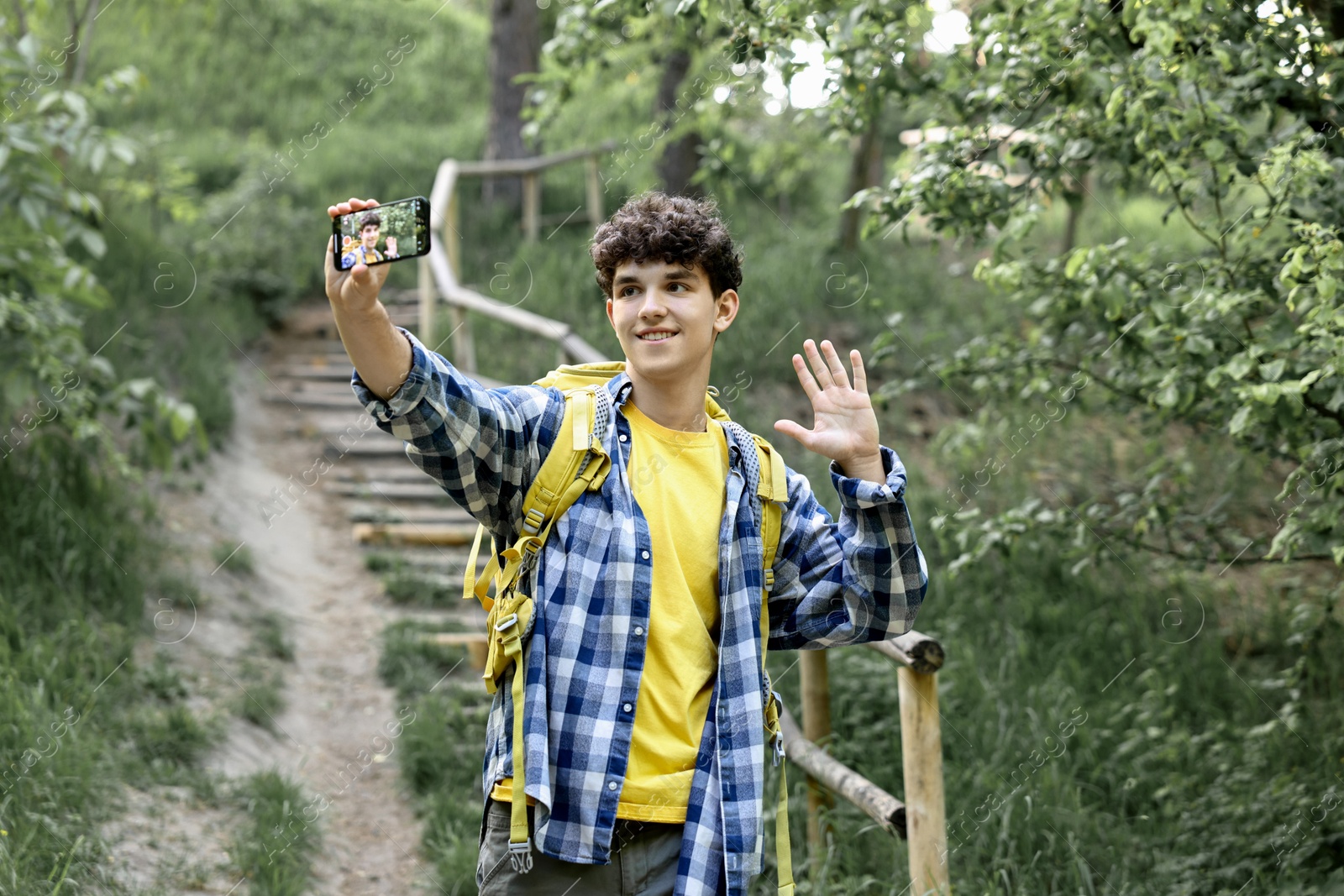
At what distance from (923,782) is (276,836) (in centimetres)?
205

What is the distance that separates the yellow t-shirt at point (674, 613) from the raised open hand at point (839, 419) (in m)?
0.20

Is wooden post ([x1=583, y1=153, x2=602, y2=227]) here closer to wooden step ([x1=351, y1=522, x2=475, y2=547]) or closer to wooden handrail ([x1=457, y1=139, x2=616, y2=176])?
wooden handrail ([x1=457, y1=139, x2=616, y2=176])

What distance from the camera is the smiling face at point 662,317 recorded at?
1.97 m

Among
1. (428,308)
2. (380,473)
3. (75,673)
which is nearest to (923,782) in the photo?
(75,673)

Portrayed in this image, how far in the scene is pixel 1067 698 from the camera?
176 inches

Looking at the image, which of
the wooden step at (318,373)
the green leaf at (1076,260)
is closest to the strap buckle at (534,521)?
the green leaf at (1076,260)

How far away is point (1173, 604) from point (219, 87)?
13.1m

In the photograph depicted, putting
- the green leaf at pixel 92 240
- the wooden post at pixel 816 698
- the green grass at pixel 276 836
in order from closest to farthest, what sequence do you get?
the green grass at pixel 276 836, the wooden post at pixel 816 698, the green leaf at pixel 92 240

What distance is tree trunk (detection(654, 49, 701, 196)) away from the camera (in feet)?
28.8

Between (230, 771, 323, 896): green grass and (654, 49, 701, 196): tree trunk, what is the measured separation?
5612mm

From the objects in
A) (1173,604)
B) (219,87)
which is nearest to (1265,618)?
(1173,604)

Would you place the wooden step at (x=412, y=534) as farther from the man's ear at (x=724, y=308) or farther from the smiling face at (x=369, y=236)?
the smiling face at (x=369, y=236)

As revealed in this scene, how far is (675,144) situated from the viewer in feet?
31.1

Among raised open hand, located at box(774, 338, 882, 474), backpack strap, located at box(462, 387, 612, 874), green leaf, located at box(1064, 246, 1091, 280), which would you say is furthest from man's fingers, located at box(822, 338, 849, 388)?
green leaf, located at box(1064, 246, 1091, 280)
